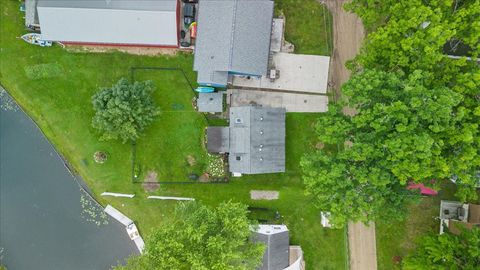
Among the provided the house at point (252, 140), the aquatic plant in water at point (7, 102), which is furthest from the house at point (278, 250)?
the aquatic plant in water at point (7, 102)

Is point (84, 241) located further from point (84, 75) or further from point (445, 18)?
point (445, 18)

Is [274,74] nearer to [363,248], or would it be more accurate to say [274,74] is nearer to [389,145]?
[389,145]

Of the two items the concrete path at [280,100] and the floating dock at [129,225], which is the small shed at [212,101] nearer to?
the concrete path at [280,100]

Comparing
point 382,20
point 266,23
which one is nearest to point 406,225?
point 382,20

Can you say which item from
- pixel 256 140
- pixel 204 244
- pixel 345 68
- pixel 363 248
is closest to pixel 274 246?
pixel 204 244

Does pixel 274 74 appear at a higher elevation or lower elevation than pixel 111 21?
lower

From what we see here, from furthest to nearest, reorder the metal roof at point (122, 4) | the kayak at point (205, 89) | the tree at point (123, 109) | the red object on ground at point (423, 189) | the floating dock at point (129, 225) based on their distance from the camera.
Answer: the floating dock at point (129, 225)
the kayak at point (205, 89)
the metal roof at point (122, 4)
the tree at point (123, 109)
the red object on ground at point (423, 189)
